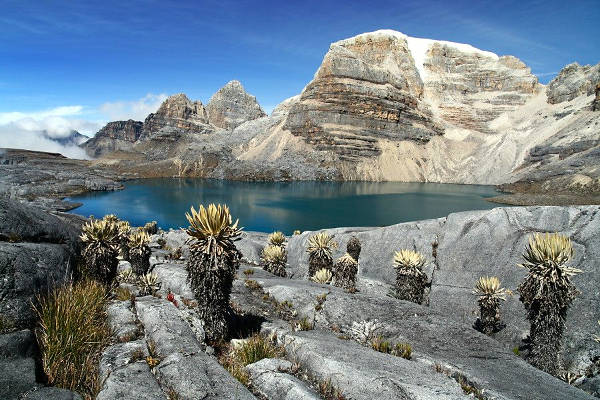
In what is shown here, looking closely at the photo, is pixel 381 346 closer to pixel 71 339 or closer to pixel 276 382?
pixel 276 382

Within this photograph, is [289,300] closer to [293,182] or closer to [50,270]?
[50,270]

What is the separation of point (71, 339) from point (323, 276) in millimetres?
13183

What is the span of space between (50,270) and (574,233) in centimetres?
1878

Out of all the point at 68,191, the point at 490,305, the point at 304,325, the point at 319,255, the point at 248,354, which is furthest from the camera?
the point at 68,191

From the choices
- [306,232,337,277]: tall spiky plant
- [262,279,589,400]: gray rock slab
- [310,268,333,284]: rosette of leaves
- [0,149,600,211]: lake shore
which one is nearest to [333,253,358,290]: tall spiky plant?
[310,268,333,284]: rosette of leaves

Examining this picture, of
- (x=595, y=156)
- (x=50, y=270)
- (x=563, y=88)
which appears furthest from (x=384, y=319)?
(x=563, y=88)

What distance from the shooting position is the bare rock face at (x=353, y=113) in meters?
183

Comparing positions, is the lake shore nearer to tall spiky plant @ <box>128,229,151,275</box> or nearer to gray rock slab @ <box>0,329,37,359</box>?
tall spiky plant @ <box>128,229,151,275</box>

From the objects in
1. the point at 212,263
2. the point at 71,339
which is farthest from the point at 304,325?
the point at 71,339

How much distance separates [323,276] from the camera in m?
18.3

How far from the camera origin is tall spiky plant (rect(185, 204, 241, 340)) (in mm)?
8875

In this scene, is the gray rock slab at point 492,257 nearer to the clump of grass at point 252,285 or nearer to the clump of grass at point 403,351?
the clump of grass at point 403,351

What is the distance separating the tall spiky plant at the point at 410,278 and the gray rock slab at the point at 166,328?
10.2 m

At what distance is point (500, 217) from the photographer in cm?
1717
